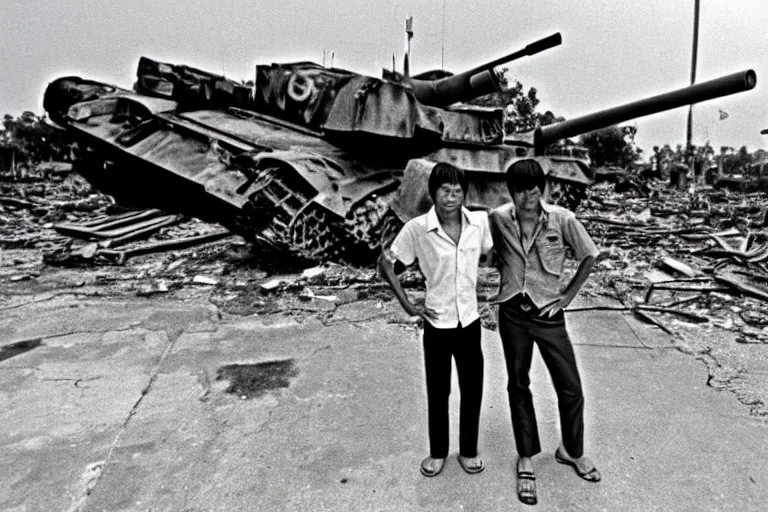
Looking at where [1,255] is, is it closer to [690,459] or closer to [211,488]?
[211,488]

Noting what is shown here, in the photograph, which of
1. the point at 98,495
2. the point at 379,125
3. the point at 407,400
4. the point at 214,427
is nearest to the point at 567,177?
the point at 379,125

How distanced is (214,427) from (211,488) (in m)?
0.66

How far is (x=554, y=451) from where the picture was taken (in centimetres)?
295

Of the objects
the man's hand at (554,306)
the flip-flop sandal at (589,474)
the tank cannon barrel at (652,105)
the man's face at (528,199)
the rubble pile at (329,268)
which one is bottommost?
the flip-flop sandal at (589,474)

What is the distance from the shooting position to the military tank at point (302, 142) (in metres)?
7.21

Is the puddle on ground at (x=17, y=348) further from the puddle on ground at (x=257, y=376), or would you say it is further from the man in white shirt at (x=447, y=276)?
the man in white shirt at (x=447, y=276)

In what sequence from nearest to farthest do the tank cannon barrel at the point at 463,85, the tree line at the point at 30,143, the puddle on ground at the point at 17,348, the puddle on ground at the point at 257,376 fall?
the puddle on ground at the point at 257,376 < the puddle on ground at the point at 17,348 < the tank cannon barrel at the point at 463,85 < the tree line at the point at 30,143

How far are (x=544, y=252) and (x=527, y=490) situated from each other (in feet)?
3.53

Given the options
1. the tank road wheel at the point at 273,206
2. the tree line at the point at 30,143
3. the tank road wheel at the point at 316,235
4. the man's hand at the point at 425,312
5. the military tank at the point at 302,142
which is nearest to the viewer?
the man's hand at the point at 425,312

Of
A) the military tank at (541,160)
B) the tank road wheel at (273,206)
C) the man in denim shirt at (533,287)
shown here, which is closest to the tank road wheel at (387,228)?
the military tank at (541,160)

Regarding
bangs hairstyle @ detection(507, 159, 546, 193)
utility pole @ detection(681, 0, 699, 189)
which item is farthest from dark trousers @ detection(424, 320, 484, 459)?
utility pole @ detection(681, 0, 699, 189)

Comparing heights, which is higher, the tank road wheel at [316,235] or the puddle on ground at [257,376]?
the tank road wheel at [316,235]

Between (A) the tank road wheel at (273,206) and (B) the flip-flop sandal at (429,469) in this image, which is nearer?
(B) the flip-flop sandal at (429,469)

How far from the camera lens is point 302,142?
352 inches
